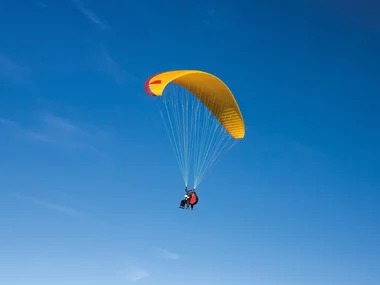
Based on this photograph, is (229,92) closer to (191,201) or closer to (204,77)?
(204,77)

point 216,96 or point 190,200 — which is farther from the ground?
point 216,96

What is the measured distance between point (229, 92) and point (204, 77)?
5.97ft

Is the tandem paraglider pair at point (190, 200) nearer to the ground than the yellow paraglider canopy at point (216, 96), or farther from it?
A: nearer to the ground

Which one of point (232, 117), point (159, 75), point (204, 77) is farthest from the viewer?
point (232, 117)

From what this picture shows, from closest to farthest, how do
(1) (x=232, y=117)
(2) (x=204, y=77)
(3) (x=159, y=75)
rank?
(3) (x=159, y=75) < (2) (x=204, y=77) < (1) (x=232, y=117)

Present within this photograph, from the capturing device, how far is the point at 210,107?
40438 mm

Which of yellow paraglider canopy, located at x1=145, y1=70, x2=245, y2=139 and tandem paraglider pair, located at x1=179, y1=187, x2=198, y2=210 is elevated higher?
yellow paraglider canopy, located at x1=145, y1=70, x2=245, y2=139

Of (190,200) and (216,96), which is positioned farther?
(216,96)

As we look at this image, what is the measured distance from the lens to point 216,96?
3897cm

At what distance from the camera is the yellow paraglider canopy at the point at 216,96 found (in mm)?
36812

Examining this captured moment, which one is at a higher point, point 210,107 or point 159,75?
point 210,107

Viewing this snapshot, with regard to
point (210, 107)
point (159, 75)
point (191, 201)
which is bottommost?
point (191, 201)

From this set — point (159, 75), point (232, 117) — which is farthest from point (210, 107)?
point (159, 75)

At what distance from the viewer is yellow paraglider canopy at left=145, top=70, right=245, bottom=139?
3681cm
